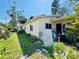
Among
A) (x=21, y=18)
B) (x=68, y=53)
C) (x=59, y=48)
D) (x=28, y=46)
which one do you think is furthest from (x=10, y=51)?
(x=21, y=18)

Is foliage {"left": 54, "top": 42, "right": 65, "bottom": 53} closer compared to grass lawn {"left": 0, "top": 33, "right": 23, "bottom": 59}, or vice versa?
foliage {"left": 54, "top": 42, "right": 65, "bottom": 53}

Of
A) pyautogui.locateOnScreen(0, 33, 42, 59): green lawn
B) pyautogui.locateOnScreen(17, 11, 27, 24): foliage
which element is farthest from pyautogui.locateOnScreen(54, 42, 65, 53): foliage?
pyautogui.locateOnScreen(17, 11, 27, 24): foliage

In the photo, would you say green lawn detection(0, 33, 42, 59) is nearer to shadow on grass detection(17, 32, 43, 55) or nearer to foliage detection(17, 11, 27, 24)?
shadow on grass detection(17, 32, 43, 55)

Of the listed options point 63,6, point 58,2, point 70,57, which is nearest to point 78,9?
point 70,57

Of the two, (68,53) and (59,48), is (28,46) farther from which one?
(68,53)

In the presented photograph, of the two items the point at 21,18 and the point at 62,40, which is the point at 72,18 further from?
Answer: the point at 21,18

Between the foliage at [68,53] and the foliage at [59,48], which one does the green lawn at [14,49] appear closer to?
the foliage at [59,48]

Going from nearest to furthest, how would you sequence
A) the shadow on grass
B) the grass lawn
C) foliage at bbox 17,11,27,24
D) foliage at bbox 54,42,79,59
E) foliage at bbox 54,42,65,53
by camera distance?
foliage at bbox 54,42,79,59
foliage at bbox 54,42,65,53
the grass lawn
the shadow on grass
foliage at bbox 17,11,27,24

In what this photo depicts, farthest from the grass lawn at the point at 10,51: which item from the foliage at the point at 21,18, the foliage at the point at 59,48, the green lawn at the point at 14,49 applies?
the foliage at the point at 21,18

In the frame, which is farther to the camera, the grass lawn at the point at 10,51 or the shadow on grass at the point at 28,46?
the shadow on grass at the point at 28,46

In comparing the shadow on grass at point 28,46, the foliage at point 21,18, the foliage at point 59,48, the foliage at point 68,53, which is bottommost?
the foliage at point 21,18

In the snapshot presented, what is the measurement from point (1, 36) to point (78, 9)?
2294cm

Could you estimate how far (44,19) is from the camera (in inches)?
974

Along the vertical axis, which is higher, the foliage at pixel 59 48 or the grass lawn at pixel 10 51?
the foliage at pixel 59 48
